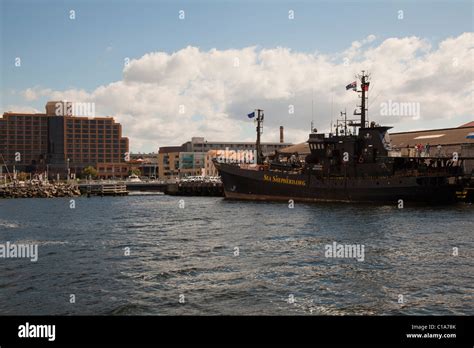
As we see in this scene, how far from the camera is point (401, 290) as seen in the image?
1819 cm

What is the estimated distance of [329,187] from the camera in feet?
213

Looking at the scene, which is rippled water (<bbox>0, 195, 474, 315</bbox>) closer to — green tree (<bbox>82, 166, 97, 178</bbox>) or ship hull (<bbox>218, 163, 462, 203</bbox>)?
ship hull (<bbox>218, 163, 462, 203</bbox>)

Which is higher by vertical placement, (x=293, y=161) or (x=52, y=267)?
(x=293, y=161)

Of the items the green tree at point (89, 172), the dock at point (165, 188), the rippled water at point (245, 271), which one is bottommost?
the rippled water at point (245, 271)

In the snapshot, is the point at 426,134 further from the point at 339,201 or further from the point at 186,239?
the point at 186,239

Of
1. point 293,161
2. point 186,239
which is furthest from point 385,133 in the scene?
point 186,239

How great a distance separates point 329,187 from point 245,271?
4539 cm

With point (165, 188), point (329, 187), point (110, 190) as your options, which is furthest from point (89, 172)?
point (329, 187)

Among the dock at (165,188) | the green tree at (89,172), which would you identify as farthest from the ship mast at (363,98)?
the green tree at (89,172)

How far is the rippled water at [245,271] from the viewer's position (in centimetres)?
1645
